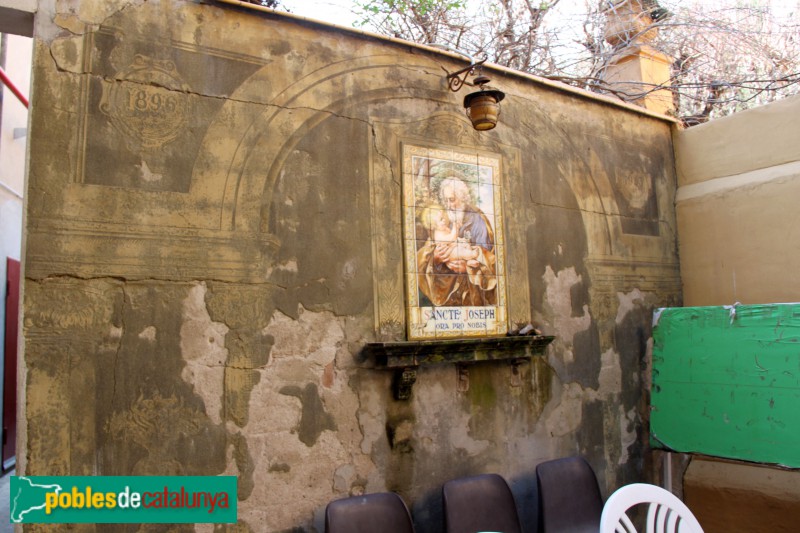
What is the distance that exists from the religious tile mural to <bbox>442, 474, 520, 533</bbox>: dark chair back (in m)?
0.92

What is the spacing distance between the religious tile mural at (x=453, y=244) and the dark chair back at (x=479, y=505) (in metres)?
0.92

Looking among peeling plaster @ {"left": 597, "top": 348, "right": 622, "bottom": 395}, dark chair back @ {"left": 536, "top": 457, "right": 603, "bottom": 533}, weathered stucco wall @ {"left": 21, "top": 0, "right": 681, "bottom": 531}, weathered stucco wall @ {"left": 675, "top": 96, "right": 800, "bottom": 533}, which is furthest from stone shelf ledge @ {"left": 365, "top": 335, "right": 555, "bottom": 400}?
weathered stucco wall @ {"left": 675, "top": 96, "right": 800, "bottom": 533}

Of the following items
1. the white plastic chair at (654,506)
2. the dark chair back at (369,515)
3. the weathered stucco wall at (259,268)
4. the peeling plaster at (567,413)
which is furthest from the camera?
the peeling plaster at (567,413)

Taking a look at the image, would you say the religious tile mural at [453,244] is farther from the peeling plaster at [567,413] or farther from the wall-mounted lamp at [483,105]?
the peeling plaster at [567,413]

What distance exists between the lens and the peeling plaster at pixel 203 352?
117 inches

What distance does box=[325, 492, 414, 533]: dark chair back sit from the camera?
3.06 meters

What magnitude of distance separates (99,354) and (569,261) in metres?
3.24

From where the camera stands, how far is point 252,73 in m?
3.31

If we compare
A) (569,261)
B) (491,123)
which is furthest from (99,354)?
(569,261)

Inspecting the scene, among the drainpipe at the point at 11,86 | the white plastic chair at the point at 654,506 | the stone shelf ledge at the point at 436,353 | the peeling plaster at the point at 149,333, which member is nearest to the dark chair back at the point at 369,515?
the stone shelf ledge at the point at 436,353

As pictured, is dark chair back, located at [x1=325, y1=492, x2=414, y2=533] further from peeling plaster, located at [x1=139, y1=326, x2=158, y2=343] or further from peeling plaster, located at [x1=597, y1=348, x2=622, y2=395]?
peeling plaster, located at [x1=597, y1=348, x2=622, y2=395]

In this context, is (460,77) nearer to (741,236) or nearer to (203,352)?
(203,352)

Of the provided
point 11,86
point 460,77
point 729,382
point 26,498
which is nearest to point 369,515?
point 26,498

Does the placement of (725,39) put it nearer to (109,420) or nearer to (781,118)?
(781,118)
